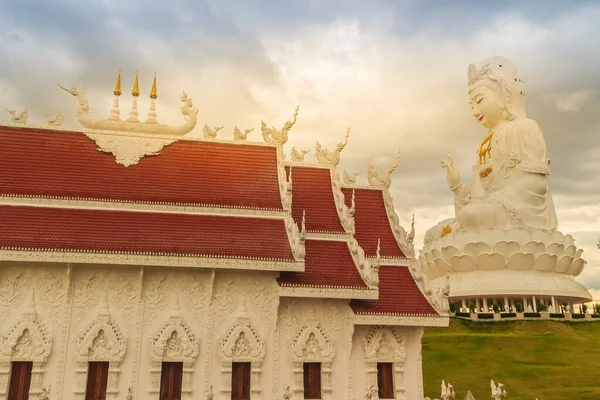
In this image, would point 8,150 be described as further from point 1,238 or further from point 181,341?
point 181,341

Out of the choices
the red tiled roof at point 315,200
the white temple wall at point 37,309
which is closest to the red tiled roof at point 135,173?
the red tiled roof at point 315,200

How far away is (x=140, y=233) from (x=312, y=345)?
5932mm

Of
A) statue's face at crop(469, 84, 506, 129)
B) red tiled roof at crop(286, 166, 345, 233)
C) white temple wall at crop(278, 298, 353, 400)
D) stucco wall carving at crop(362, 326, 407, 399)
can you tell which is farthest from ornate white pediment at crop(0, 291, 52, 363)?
statue's face at crop(469, 84, 506, 129)

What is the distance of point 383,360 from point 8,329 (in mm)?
10552

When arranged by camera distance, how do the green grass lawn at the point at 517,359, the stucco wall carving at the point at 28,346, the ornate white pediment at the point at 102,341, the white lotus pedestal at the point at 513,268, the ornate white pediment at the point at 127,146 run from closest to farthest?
the stucco wall carving at the point at 28,346, the ornate white pediment at the point at 102,341, the ornate white pediment at the point at 127,146, the green grass lawn at the point at 517,359, the white lotus pedestal at the point at 513,268

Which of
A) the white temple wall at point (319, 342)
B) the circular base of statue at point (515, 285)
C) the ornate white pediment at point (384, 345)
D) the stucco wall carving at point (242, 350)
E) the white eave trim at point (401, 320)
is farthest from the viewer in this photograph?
the circular base of statue at point (515, 285)

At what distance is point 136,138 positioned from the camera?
17484 mm

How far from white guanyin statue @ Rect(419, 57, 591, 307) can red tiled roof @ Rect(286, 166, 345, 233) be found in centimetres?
1623

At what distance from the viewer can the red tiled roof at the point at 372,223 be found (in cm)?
1777

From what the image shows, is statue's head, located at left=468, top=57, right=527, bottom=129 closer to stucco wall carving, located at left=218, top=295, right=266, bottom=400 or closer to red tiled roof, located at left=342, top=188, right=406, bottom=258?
red tiled roof, located at left=342, top=188, right=406, bottom=258

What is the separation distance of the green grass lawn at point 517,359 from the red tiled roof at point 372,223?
6.52 meters

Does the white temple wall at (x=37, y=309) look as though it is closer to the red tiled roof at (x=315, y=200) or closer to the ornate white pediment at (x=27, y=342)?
the ornate white pediment at (x=27, y=342)

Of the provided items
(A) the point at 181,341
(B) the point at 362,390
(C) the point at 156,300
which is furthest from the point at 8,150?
(B) the point at 362,390

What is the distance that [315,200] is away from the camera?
1816 cm
